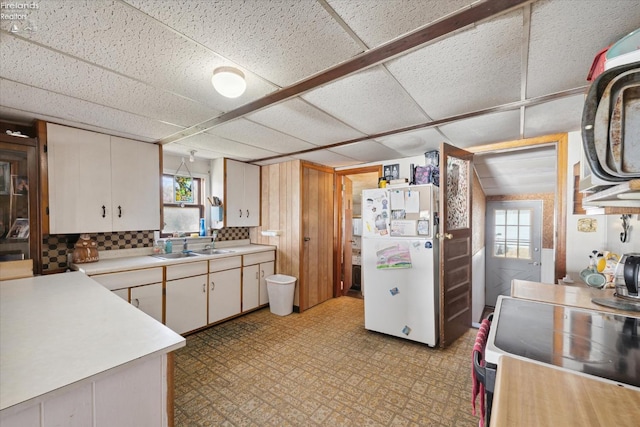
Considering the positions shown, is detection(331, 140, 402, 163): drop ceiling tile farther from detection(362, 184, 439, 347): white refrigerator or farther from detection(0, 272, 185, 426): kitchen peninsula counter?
detection(0, 272, 185, 426): kitchen peninsula counter

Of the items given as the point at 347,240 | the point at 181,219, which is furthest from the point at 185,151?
the point at 347,240

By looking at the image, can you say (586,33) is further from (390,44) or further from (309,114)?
(309,114)

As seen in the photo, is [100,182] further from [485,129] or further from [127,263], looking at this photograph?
[485,129]

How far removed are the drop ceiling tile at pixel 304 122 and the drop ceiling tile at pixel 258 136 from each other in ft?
0.38

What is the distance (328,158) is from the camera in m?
3.79

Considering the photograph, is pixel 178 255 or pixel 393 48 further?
pixel 178 255

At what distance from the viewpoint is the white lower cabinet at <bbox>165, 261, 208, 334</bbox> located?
2861mm

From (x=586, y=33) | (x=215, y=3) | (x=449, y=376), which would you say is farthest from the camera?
(x=449, y=376)

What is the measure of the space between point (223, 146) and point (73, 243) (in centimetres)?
185

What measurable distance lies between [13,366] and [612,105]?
217cm

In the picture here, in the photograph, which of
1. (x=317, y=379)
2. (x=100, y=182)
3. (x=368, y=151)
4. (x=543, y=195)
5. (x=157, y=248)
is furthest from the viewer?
(x=543, y=195)

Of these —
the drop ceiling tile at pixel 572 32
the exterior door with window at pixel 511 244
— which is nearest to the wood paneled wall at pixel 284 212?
the drop ceiling tile at pixel 572 32

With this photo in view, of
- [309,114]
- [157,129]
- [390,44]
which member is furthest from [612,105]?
[157,129]

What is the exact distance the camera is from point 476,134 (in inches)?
104
